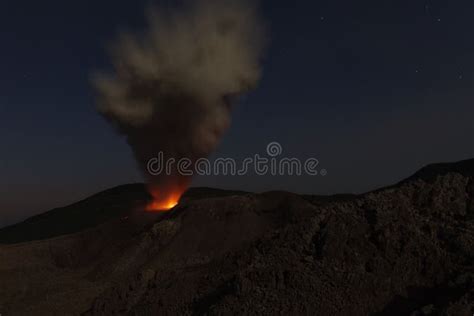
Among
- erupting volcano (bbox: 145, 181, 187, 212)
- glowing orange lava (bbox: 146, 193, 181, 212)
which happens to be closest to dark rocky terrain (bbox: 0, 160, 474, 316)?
glowing orange lava (bbox: 146, 193, 181, 212)

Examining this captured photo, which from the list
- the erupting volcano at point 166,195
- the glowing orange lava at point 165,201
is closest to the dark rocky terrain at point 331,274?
the glowing orange lava at point 165,201

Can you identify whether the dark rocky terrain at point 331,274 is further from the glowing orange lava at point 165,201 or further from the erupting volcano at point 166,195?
the erupting volcano at point 166,195

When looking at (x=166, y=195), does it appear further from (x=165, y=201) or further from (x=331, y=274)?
(x=331, y=274)

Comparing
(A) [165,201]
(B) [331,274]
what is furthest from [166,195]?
(B) [331,274]

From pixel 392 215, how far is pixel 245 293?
3.62 metres

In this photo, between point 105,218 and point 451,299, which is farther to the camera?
point 105,218

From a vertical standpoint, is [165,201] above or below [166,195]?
below

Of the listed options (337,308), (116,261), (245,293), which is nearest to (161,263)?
(116,261)

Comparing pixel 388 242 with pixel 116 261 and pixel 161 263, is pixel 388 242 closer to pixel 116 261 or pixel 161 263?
pixel 161 263

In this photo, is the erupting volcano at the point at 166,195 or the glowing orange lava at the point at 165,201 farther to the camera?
the erupting volcano at the point at 166,195

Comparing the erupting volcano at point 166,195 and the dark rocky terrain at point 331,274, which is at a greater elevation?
the erupting volcano at point 166,195

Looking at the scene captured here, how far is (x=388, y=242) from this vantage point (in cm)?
867

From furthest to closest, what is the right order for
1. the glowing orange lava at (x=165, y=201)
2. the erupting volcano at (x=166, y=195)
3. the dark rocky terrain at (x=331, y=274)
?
1. the erupting volcano at (x=166, y=195)
2. the glowing orange lava at (x=165, y=201)
3. the dark rocky terrain at (x=331, y=274)

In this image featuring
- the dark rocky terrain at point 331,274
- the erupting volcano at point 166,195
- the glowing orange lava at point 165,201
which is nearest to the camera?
the dark rocky terrain at point 331,274
